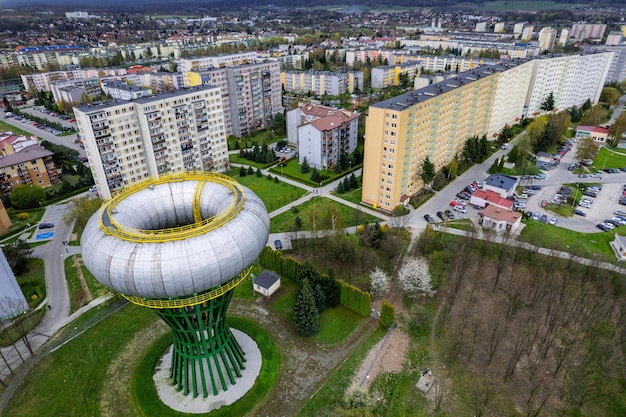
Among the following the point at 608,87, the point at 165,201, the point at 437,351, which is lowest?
the point at 437,351

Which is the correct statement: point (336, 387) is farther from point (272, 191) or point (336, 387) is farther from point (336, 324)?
point (272, 191)

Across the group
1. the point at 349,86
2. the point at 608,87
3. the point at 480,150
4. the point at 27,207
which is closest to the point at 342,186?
the point at 480,150

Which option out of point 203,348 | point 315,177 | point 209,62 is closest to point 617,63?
point 315,177

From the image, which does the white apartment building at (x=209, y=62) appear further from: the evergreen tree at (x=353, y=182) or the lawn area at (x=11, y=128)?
the evergreen tree at (x=353, y=182)

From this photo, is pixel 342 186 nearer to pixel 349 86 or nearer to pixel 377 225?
pixel 377 225

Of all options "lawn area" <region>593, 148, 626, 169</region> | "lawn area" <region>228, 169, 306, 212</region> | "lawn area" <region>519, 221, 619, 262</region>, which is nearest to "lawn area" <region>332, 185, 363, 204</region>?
"lawn area" <region>228, 169, 306, 212</region>

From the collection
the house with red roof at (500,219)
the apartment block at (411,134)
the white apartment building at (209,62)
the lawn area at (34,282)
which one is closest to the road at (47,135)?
the white apartment building at (209,62)
